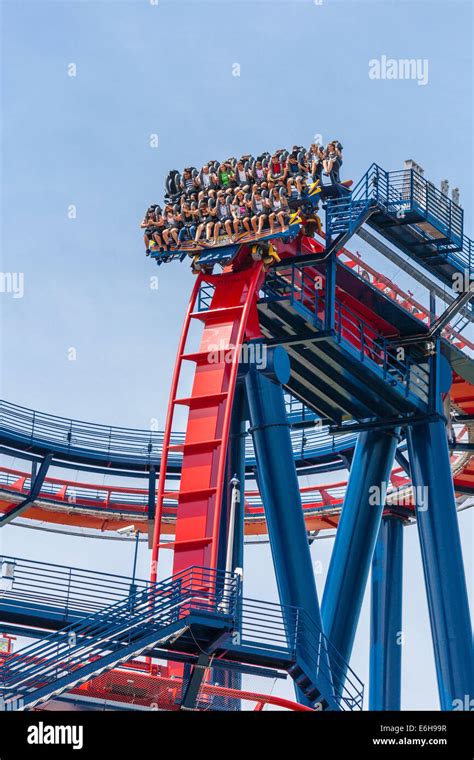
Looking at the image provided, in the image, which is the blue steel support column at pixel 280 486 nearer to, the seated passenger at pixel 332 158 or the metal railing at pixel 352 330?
the metal railing at pixel 352 330

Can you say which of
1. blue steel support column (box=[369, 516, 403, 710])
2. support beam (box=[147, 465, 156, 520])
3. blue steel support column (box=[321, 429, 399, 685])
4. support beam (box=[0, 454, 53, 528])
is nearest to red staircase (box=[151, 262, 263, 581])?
blue steel support column (box=[321, 429, 399, 685])

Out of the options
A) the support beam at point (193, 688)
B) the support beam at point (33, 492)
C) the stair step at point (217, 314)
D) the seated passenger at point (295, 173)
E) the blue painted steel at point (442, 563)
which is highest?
the seated passenger at point (295, 173)

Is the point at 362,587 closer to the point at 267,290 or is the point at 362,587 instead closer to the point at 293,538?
the point at 293,538

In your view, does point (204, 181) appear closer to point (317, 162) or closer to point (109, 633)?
point (317, 162)

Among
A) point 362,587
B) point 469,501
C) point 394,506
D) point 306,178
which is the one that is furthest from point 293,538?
point 469,501

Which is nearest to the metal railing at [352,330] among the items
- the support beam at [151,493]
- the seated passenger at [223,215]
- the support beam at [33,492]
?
the seated passenger at [223,215]

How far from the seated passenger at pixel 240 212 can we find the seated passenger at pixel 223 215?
0.14m

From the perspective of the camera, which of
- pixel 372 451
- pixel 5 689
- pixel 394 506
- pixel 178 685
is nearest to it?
pixel 5 689

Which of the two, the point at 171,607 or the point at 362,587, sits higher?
the point at 362,587

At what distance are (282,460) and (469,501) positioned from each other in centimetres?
1951

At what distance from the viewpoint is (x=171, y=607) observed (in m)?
34.4

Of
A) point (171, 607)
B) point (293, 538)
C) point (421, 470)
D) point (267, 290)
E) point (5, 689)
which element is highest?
point (267, 290)

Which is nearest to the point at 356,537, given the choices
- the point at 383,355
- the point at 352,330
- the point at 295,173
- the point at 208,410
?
the point at 383,355

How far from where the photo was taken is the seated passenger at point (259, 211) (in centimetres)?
4141
